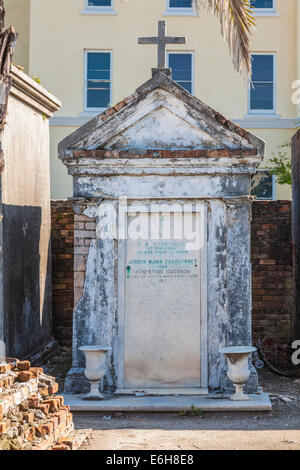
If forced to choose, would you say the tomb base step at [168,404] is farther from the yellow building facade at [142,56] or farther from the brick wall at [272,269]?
the yellow building facade at [142,56]

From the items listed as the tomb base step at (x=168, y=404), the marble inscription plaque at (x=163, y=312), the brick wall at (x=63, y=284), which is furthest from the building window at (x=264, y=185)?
the tomb base step at (x=168, y=404)

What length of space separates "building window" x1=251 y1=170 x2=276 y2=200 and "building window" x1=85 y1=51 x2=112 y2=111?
489 centimetres

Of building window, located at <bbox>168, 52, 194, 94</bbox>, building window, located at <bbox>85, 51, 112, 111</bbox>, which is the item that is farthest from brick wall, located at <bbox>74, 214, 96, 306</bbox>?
building window, located at <bbox>168, 52, 194, 94</bbox>

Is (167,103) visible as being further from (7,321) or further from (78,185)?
(7,321)

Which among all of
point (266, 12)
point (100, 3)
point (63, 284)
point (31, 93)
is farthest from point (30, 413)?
point (266, 12)

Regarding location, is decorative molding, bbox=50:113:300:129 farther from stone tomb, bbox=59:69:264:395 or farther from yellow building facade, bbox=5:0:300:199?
stone tomb, bbox=59:69:264:395

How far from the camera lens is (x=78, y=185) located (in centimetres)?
804

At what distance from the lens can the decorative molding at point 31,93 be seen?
8.49 m

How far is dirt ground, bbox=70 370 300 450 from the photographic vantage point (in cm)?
597

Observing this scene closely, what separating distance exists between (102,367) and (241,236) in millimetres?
2346

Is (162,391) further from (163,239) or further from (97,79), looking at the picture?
(97,79)

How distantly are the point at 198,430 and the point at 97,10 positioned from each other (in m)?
14.9

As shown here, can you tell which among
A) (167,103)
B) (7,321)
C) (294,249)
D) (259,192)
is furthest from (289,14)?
(7,321)

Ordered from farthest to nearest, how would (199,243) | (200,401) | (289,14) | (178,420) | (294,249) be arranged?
(289,14), (294,249), (199,243), (200,401), (178,420)
